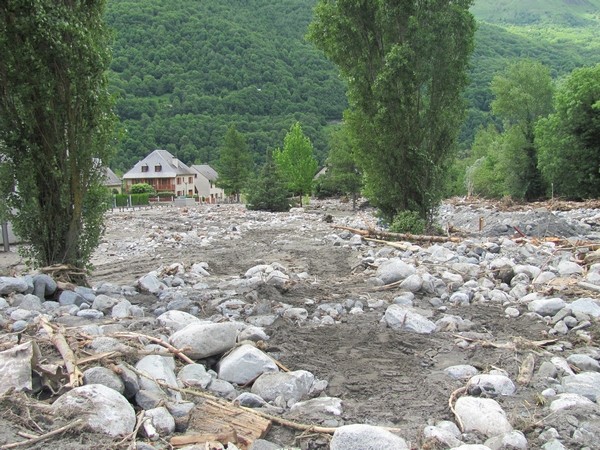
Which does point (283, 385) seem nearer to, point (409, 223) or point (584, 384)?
point (584, 384)

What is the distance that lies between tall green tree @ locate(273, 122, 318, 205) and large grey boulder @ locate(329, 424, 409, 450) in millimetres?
47960

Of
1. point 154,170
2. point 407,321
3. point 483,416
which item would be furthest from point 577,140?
point 154,170

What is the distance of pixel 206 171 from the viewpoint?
294 feet

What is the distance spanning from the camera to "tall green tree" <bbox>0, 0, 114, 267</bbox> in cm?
770

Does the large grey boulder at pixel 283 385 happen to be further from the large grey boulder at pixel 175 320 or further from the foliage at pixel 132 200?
the foliage at pixel 132 200

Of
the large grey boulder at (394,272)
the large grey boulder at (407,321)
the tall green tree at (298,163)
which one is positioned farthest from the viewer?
the tall green tree at (298,163)

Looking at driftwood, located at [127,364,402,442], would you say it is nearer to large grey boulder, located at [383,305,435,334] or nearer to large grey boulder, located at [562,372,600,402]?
large grey boulder, located at [562,372,600,402]

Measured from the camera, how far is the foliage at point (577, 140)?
33.8 m

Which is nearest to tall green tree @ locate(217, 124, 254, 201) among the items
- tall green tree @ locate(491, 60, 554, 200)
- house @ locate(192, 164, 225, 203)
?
house @ locate(192, 164, 225, 203)

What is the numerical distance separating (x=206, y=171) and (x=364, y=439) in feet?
289

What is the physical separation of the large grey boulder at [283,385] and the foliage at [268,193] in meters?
35.8

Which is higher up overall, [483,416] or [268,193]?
[268,193]

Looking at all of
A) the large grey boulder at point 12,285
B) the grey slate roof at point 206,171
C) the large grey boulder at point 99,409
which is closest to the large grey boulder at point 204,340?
the large grey boulder at point 99,409

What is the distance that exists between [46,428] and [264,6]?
6134 inches
